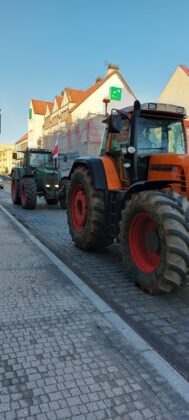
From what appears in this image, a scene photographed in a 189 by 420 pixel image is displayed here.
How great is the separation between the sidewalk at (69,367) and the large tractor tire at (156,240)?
763 mm

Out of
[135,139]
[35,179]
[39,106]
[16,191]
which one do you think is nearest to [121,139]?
[135,139]

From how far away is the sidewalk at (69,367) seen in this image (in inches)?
94.2

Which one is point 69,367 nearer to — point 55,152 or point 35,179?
point 35,179

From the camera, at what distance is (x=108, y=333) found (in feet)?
11.2

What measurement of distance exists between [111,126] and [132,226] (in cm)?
152

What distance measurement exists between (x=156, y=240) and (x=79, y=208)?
273 centimetres

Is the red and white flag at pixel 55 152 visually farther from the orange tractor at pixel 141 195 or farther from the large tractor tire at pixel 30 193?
the orange tractor at pixel 141 195

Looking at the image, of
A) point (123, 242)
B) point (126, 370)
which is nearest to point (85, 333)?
point (126, 370)

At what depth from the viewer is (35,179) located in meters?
13.7

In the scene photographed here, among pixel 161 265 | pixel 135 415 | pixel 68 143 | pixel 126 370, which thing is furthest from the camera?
pixel 68 143

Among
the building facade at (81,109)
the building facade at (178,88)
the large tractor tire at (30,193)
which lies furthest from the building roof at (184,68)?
the large tractor tire at (30,193)

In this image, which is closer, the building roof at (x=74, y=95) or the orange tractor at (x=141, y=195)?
the orange tractor at (x=141, y=195)

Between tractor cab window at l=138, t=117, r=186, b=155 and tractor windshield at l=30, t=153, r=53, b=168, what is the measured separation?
9.32 meters

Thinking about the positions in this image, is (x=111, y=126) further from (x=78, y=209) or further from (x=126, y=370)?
(x=126, y=370)
